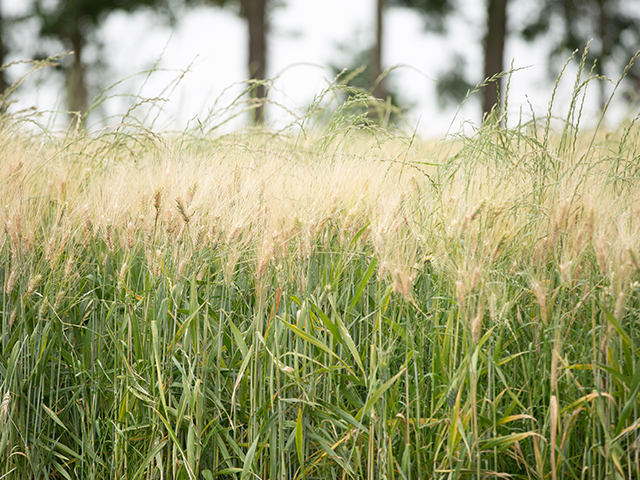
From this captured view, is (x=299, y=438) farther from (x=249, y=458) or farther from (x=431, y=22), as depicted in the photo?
(x=431, y=22)

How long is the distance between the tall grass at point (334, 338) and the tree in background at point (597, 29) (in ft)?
32.4

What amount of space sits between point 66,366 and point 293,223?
0.86m

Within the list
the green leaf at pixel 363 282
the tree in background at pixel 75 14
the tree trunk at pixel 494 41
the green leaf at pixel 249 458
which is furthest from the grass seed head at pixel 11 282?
the tree in background at pixel 75 14

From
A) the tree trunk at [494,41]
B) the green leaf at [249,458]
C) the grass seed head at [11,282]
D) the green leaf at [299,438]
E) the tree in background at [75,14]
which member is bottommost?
the green leaf at [249,458]

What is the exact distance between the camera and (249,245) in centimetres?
156

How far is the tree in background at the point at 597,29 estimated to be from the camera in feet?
Answer: 33.1

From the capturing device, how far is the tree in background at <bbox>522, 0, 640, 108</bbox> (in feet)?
33.1

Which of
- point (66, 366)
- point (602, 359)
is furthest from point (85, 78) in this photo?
point (602, 359)

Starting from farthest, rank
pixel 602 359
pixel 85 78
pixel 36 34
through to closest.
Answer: pixel 85 78 → pixel 36 34 → pixel 602 359

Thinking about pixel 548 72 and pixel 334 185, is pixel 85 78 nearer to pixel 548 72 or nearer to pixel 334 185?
pixel 548 72

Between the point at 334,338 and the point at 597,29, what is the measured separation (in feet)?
38.2

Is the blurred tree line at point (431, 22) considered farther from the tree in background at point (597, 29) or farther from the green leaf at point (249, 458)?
the green leaf at point (249, 458)

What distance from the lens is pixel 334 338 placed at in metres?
1.39

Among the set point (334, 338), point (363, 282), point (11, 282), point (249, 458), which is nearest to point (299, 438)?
point (249, 458)
